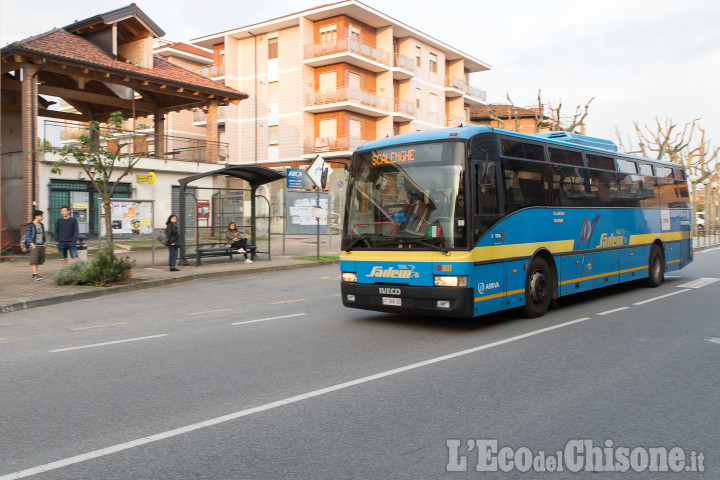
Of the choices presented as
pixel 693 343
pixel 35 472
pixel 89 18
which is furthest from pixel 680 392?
pixel 89 18

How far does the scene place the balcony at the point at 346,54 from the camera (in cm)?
4188

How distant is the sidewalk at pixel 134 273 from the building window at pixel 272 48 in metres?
27.2

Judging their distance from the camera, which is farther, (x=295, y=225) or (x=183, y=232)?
(x=295, y=225)

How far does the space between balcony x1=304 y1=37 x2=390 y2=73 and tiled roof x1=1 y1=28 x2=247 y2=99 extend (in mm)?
16016

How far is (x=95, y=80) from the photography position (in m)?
24.5

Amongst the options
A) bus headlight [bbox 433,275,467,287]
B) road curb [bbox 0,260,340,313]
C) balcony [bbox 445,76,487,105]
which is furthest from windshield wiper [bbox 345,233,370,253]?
balcony [bbox 445,76,487,105]

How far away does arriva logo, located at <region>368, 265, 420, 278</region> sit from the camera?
8180mm

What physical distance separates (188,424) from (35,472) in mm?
1096

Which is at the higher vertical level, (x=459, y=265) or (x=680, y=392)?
(x=459, y=265)

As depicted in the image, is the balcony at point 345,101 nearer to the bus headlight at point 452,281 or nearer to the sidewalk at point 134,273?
the sidewalk at point 134,273

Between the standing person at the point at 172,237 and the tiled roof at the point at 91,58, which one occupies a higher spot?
the tiled roof at the point at 91,58

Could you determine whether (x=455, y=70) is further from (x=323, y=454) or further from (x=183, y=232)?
(x=323, y=454)

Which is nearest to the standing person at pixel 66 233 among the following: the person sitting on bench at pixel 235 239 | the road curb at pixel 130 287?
the road curb at pixel 130 287

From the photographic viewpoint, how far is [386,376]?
5859mm
